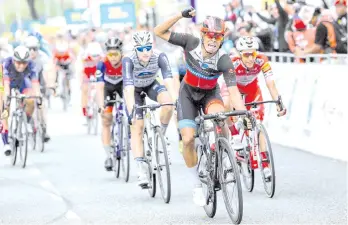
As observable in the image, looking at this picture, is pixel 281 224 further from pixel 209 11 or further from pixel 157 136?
pixel 209 11

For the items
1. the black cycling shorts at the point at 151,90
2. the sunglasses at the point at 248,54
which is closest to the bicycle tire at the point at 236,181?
the sunglasses at the point at 248,54

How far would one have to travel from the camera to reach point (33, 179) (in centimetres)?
1555

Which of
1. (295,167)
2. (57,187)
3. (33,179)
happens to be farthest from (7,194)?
(295,167)

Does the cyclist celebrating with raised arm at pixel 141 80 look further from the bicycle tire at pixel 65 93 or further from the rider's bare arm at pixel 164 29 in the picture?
the bicycle tire at pixel 65 93

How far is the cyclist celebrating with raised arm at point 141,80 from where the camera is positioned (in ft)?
42.4

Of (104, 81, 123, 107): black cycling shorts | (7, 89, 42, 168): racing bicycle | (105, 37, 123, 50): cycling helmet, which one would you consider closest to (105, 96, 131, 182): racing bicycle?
(104, 81, 123, 107): black cycling shorts

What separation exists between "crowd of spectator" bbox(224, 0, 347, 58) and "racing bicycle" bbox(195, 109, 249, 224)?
317 inches

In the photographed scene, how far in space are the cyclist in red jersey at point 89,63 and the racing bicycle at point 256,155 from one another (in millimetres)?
8699

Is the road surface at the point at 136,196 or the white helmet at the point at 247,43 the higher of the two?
the white helmet at the point at 247,43

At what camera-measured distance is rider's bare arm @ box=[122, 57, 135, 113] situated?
41.6 feet

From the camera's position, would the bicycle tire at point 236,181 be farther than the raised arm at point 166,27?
No

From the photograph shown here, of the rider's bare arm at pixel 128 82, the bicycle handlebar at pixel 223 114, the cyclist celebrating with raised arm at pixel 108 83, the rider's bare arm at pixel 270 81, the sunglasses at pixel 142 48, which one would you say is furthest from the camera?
the cyclist celebrating with raised arm at pixel 108 83

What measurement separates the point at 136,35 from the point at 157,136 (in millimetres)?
1240

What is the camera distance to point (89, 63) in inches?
890
